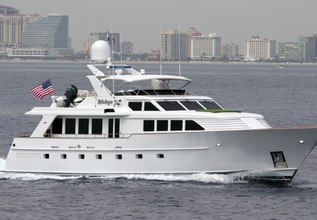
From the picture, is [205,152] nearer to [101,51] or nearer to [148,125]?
[148,125]

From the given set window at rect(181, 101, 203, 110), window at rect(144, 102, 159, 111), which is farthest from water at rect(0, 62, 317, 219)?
window at rect(181, 101, 203, 110)

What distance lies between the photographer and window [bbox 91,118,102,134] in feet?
141

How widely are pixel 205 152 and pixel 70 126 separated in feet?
18.0

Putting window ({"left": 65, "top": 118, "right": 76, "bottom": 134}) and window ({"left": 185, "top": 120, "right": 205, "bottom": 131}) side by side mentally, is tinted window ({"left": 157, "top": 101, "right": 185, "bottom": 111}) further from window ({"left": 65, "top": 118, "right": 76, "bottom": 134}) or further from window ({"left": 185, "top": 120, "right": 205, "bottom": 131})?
window ({"left": 65, "top": 118, "right": 76, "bottom": 134})

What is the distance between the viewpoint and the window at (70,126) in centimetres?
4328

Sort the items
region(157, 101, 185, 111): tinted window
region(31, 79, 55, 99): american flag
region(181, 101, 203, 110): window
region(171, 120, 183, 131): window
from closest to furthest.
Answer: region(171, 120, 183, 131): window → region(157, 101, 185, 111): tinted window → region(181, 101, 203, 110): window → region(31, 79, 55, 99): american flag

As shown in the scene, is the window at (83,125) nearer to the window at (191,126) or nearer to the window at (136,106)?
the window at (136,106)

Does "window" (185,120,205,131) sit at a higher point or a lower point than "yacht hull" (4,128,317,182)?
higher

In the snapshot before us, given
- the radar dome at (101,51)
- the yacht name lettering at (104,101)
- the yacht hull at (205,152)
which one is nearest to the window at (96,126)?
the yacht hull at (205,152)


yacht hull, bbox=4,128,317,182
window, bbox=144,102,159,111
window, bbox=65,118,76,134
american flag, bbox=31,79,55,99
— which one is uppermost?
american flag, bbox=31,79,55,99

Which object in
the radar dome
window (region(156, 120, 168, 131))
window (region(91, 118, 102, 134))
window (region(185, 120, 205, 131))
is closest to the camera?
window (region(185, 120, 205, 131))

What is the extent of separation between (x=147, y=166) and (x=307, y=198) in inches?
239

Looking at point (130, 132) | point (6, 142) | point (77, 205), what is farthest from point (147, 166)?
point (6, 142)

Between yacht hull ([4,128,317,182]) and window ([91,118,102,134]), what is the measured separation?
1.47ft
